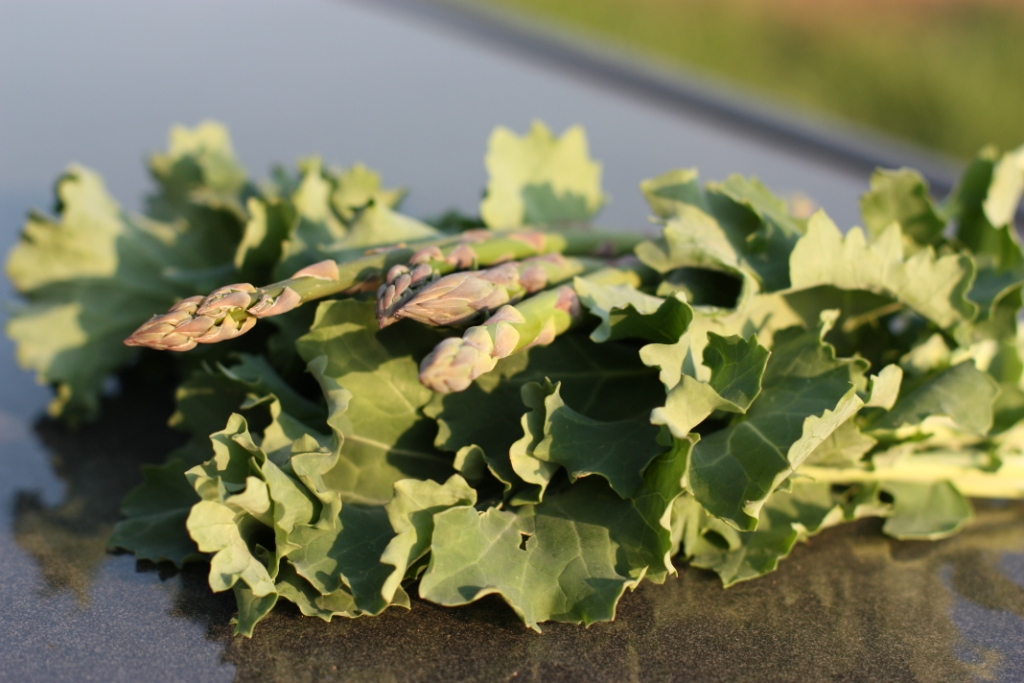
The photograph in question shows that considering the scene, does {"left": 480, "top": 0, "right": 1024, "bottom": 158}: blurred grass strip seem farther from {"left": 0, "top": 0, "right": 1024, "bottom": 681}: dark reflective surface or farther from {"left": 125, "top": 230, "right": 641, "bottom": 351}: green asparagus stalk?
{"left": 125, "top": 230, "right": 641, "bottom": 351}: green asparagus stalk

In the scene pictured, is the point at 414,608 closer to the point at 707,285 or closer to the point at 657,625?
the point at 657,625

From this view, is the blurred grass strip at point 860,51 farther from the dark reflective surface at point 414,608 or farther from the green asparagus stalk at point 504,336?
the green asparagus stalk at point 504,336

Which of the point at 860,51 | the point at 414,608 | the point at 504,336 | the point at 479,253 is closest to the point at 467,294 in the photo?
the point at 504,336

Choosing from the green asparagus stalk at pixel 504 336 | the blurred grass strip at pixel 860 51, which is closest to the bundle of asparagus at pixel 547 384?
the green asparagus stalk at pixel 504 336

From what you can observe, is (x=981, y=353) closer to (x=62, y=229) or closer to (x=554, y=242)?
(x=554, y=242)

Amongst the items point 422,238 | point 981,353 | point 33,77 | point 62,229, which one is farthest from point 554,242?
point 33,77
